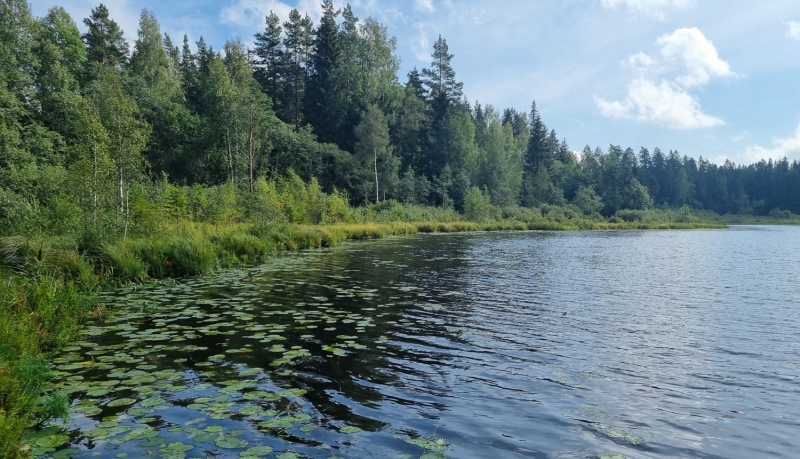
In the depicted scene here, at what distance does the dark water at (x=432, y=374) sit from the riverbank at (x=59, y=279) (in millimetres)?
476

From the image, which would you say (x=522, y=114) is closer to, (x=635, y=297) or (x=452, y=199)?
(x=452, y=199)

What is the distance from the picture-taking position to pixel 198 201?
31297 millimetres

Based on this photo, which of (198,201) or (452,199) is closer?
(198,201)

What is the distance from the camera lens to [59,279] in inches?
475

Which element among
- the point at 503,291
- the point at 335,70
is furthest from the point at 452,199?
the point at 503,291

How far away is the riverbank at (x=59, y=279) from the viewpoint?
568 centimetres

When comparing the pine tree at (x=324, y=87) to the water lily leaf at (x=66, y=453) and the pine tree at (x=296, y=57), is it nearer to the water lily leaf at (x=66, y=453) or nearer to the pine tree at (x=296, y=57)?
the pine tree at (x=296, y=57)

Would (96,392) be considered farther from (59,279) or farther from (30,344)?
(59,279)

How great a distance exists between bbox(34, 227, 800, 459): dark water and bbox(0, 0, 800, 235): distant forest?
1089 cm

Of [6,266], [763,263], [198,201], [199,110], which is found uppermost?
[199,110]

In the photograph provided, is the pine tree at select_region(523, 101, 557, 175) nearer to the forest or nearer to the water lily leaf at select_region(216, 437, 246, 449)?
the forest

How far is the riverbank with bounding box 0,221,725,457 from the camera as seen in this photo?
568cm

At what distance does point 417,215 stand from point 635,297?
46191 mm

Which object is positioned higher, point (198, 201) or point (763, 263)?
point (198, 201)
